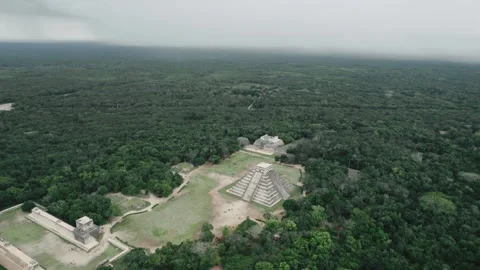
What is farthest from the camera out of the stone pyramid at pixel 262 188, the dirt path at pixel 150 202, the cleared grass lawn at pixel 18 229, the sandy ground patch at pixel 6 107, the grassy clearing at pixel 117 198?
the sandy ground patch at pixel 6 107

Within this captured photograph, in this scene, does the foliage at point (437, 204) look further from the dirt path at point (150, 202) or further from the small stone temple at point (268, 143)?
the dirt path at point (150, 202)

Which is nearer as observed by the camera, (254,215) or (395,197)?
(254,215)

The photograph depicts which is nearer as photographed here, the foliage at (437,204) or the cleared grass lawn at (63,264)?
the cleared grass lawn at (63,264)

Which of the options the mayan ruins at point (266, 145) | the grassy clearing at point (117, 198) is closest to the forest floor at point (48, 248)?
the grassy clearing at point (117, 198)

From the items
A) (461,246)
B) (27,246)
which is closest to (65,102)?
(27,246)

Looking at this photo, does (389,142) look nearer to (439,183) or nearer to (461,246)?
(439,183)

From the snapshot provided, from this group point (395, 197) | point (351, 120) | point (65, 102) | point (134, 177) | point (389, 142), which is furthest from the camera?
point (65, 102)

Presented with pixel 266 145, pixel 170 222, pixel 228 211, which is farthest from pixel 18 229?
pixel 266 145
